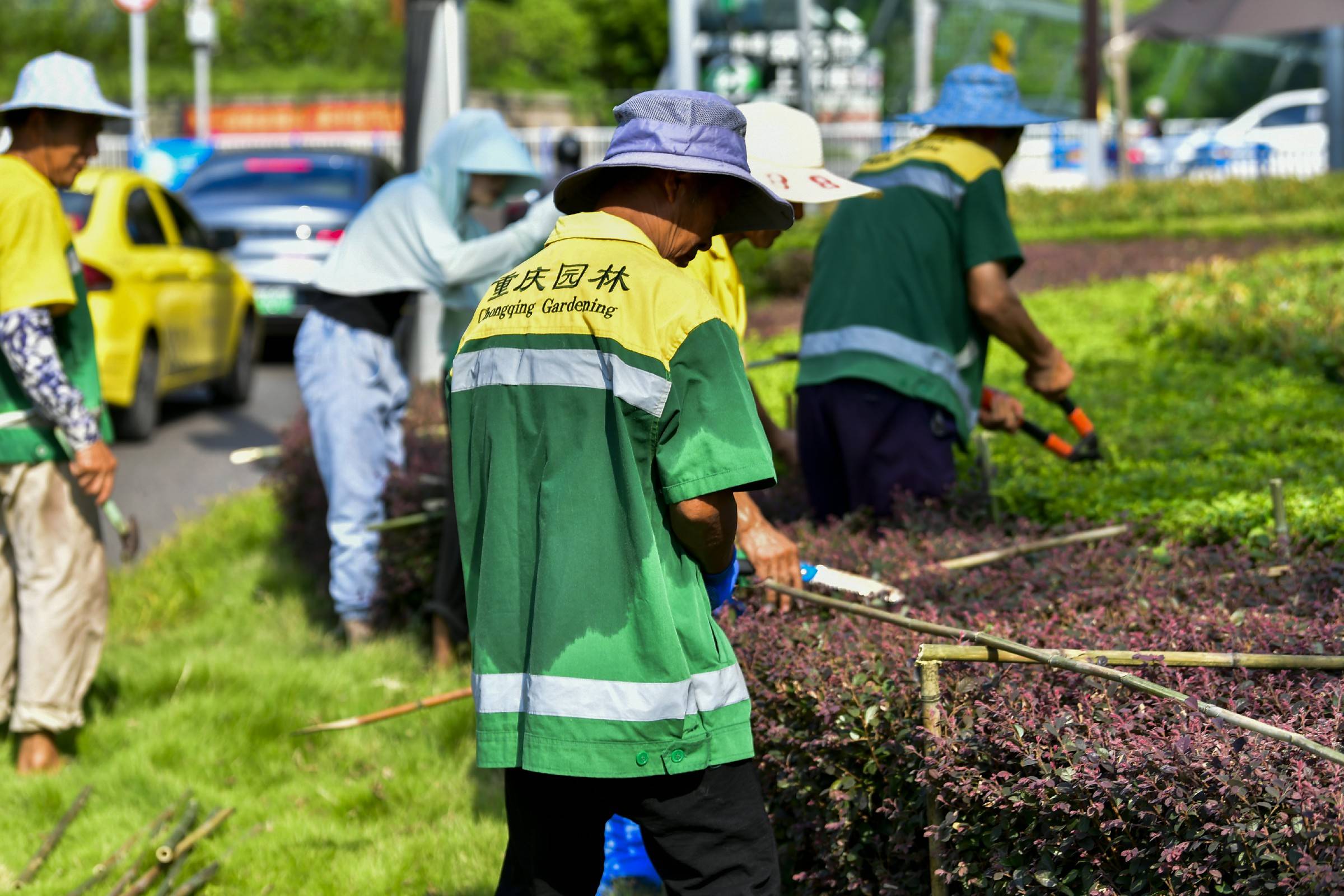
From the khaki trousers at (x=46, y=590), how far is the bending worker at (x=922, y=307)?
7.35 feet

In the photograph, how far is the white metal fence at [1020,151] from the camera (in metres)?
→ 26.5

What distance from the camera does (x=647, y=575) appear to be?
2.60 m

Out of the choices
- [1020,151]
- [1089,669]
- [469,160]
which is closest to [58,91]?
[469,160]

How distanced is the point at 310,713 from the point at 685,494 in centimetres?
314

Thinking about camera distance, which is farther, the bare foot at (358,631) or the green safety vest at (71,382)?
the bare foot at (358,631)

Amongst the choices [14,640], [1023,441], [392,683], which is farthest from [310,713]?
[1023,441]

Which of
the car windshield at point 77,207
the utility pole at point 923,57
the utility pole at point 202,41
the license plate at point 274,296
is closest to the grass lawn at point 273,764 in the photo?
the car windshield at point 77,207

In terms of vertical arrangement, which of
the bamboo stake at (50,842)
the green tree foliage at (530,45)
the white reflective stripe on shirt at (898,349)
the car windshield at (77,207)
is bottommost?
the bamboo stake at (50,842)

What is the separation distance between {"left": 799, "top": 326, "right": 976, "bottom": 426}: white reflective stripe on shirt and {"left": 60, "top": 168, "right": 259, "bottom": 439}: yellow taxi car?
5.75 meters

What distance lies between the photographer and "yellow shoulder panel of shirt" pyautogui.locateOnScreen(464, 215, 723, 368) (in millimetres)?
2545

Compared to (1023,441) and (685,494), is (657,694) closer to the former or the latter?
(685,494)

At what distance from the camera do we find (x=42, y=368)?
14.9 feet

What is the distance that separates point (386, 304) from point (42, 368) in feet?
5.31

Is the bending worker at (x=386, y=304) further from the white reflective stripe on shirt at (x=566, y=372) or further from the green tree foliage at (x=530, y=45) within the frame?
the green tree foliage at (x=530, y=45)
